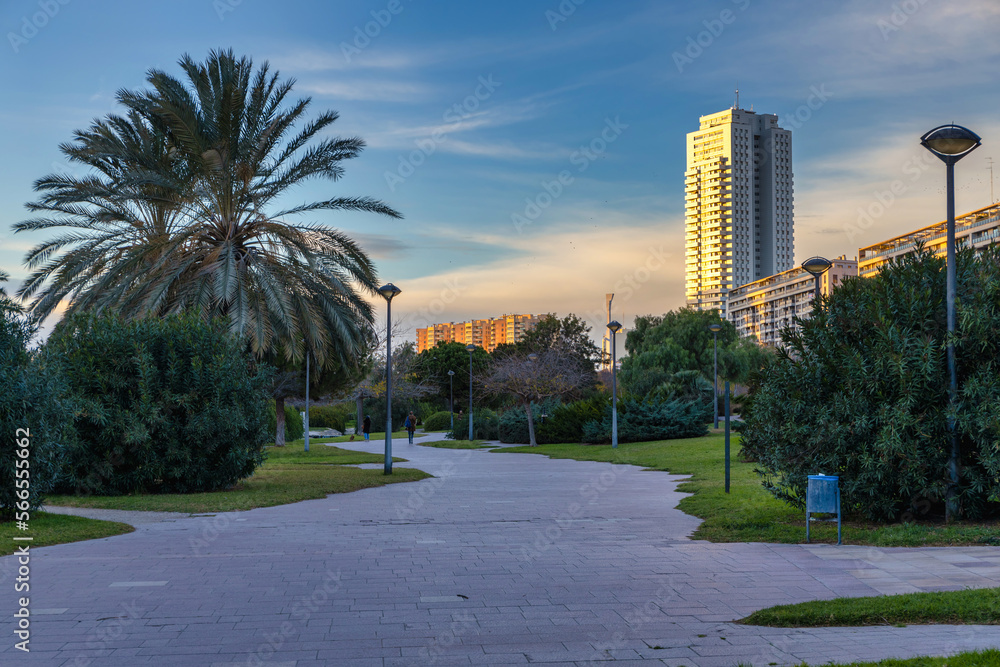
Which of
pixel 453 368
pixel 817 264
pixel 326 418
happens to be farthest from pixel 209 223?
pixel 453 368

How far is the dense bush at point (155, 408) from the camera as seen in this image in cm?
1552

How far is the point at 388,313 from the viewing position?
21.4m

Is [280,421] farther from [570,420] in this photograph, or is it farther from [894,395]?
[894,395]

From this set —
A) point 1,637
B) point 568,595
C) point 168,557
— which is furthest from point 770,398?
point 1,637

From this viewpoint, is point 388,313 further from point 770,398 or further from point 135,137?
point 770,398

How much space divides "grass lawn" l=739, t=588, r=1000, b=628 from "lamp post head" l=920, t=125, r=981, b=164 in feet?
18.5

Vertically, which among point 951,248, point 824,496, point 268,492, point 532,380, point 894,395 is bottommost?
point 268,492

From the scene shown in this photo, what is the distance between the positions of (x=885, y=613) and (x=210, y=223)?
2120 cm

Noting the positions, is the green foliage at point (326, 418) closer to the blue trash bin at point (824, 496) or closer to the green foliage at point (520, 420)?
the green foliage at point (520, 420)

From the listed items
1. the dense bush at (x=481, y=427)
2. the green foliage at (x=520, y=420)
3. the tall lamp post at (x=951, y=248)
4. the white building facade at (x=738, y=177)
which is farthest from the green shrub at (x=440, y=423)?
the white building facade at (x=738, y=177)

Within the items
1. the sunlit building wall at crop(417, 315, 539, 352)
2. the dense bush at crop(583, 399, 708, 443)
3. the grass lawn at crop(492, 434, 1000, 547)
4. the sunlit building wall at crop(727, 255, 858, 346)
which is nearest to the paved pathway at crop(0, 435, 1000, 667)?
the grass lawn at crop(492, 434, 1000, 547)

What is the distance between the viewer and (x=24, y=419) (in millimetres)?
11289

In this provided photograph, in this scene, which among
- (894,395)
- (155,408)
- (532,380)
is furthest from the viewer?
(532,380)

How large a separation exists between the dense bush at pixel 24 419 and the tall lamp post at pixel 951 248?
1179 centimetres
